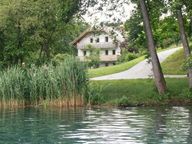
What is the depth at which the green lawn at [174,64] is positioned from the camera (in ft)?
142

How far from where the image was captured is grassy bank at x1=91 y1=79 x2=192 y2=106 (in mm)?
28406

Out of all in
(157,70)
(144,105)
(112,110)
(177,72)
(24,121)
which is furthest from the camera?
(177,72)

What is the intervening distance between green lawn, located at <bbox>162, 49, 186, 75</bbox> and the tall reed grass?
15364 millimetres

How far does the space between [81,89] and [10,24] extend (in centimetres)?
898

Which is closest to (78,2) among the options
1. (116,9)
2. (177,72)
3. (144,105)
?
(116,9)

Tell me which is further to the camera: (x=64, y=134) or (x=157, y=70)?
(x=157, y=70)

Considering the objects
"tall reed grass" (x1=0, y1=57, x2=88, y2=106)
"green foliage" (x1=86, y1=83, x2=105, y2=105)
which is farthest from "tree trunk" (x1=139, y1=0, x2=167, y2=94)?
"tall reed grass" (x1=0, y1=57, x2=88, y2=106)

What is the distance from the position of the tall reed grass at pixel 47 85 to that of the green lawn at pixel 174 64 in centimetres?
1536

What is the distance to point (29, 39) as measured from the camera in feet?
117

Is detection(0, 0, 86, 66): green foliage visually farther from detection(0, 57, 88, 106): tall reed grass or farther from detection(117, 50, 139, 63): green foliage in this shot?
detection(117, 50, 139, 63): green foliage

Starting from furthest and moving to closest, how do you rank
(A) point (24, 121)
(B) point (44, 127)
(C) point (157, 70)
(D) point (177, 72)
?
(D) point (177, 72) < (C) point (157, 70) < (A) point (24, 121) < (B) point (44, 127)

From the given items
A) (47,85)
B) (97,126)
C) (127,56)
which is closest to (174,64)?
(47,85)

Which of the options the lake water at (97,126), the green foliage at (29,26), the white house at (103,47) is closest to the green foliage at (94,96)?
the lake water at (97,126)

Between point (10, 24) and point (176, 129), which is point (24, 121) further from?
point (10, 24)
